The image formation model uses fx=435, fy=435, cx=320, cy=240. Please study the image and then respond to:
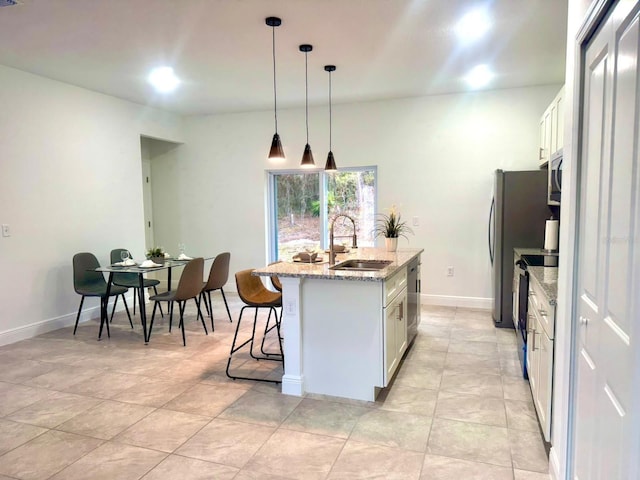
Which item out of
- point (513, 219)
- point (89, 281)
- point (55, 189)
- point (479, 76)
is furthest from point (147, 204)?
point (513, 219)

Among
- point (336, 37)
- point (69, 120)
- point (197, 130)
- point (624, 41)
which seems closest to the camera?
point (624, 41)

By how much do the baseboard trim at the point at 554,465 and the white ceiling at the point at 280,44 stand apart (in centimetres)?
270

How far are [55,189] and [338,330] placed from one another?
12.0 ft

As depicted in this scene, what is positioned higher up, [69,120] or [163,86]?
[163,86]

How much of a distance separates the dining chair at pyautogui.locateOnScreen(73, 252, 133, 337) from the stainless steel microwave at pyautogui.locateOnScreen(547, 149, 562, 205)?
14.1ft

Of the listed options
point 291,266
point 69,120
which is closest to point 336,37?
point 291,266

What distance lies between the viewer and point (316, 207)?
624 cm

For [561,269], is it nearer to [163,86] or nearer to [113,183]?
[163,86]

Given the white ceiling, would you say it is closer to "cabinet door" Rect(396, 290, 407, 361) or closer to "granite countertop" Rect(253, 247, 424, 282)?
"granite countertop" Rect(253, 247, 424, 282)

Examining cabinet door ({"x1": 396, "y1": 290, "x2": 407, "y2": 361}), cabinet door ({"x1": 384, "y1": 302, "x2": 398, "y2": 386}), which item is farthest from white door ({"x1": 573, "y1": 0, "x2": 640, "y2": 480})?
cabinet door ({"x1": 396, "y1": 290, "x2": 407, "y2": 361})

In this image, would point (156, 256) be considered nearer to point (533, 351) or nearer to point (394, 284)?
point (394, 284)

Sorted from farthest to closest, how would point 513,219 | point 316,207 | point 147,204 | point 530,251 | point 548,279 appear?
1. point 147,204
2. point 316,207
3. point 513,219
4. point 530,251
5. point 548,279

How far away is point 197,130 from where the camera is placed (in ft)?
21.5

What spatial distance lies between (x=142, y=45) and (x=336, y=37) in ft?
5.32
